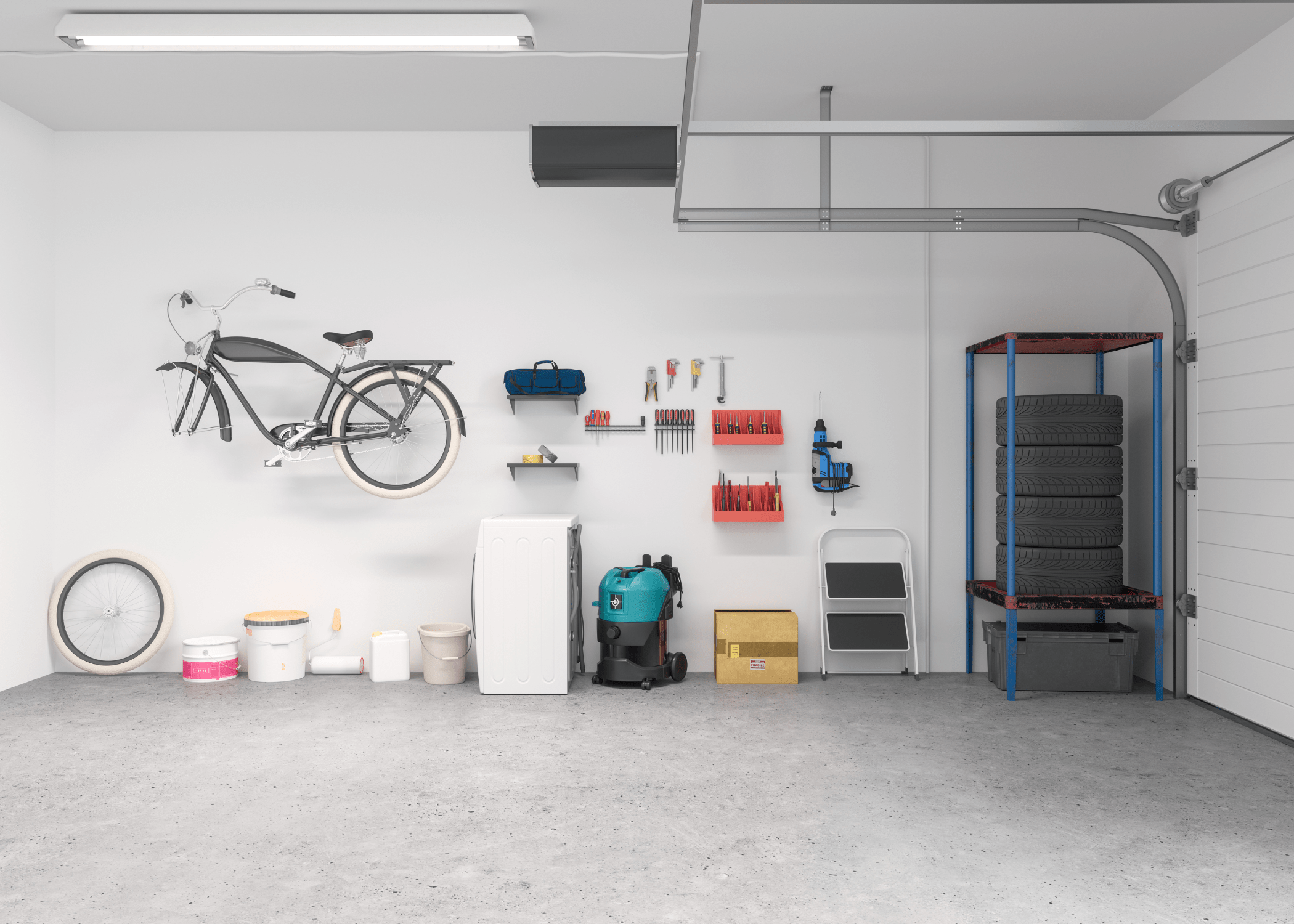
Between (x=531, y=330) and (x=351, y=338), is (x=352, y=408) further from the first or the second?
(x=531, y=330)

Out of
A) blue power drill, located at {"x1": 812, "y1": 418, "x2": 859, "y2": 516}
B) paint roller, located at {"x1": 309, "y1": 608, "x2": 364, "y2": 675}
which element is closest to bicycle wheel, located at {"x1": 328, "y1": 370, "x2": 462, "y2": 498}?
paint roller, located at {"x1": 309, "y1": 608, "x2": 364, "y2": 675}

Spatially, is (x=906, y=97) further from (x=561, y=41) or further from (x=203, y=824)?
(x=203, y=824)

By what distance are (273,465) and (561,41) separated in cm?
297

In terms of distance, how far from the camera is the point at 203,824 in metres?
3.04

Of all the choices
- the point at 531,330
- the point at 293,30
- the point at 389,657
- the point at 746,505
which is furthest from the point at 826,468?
the point at 293,30

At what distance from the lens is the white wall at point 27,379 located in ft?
16.1

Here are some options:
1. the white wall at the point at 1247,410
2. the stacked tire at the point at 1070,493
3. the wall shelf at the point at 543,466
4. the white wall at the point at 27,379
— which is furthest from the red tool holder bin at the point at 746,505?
the white wall at the point at 27,379

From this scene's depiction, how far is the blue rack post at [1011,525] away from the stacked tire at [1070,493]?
5.6 inches

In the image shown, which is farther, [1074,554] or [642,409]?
[642,409]

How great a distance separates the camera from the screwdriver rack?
5359mm

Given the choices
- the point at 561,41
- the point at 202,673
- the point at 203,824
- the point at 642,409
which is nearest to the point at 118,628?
the point at 202,673

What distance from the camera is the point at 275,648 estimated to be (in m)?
5.07

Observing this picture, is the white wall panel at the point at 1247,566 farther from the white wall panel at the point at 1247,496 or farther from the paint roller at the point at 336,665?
the paint roller at the point at 336,665

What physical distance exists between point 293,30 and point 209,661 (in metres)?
3.59
